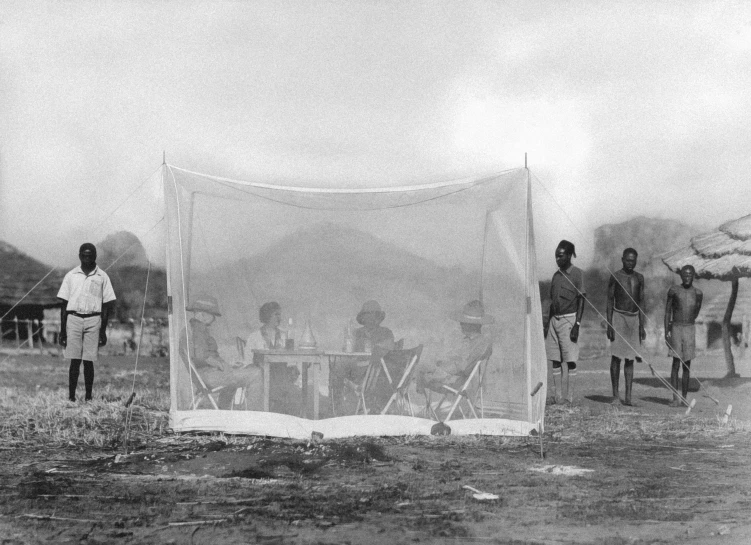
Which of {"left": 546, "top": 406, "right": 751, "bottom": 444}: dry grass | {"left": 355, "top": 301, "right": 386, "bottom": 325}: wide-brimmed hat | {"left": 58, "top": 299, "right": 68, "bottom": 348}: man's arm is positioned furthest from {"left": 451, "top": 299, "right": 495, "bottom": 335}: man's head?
{"left": 58, "top": 299, "right": 68, "bottom": 348}: man's arm

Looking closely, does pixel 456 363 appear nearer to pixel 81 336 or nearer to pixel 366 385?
pixel 366 385

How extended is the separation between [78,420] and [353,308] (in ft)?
7.52

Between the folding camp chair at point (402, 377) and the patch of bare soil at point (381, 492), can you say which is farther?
the folding camp chair at point (402, 377)

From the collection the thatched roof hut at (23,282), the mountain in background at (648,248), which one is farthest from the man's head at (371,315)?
the thatched roof hut at (23,282)

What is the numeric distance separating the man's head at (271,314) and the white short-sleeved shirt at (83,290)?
2.10 m

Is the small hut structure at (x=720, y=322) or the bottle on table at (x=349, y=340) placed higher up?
the small hut structure at (x=720, y=322)

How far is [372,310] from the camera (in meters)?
5.59

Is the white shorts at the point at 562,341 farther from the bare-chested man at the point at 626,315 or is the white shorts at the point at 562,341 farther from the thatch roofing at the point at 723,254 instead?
the thatch roofing at the point at 723,254

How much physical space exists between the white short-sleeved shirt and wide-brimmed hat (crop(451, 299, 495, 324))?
10.6 feet

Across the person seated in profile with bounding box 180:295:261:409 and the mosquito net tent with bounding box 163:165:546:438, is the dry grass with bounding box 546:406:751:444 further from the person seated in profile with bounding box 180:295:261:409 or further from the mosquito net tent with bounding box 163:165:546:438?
the person seated in profile with bounding box 180:295:261:409

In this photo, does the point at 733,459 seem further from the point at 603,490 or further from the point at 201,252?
the point at 201,252

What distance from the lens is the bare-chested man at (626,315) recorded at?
7.24 meters

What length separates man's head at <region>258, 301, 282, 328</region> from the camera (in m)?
→ 5.60

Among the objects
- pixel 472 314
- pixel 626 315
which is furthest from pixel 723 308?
pixel 472 314
